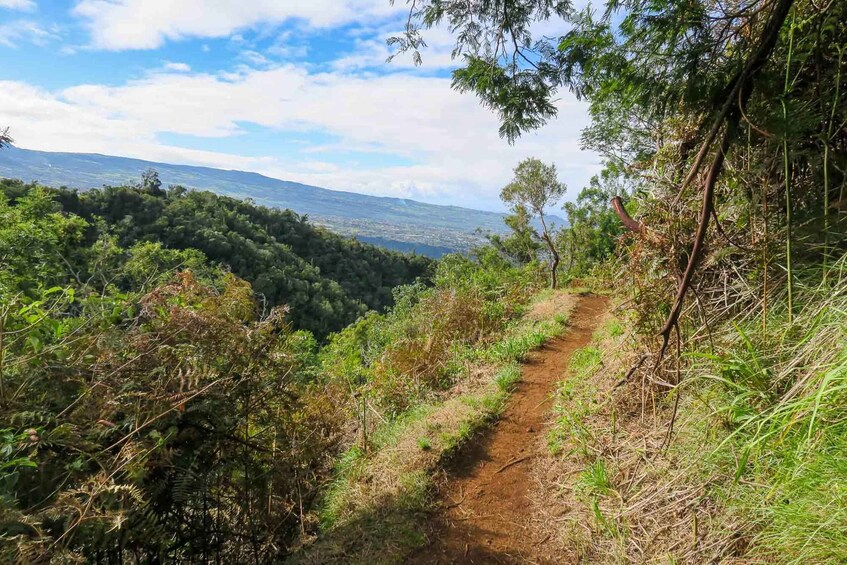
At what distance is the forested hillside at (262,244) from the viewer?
118 ft

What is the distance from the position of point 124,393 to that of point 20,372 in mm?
470

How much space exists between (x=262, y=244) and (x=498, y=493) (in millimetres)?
45379

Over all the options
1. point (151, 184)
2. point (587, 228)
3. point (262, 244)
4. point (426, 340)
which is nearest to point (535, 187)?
point (587, 228)

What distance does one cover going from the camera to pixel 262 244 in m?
45.3

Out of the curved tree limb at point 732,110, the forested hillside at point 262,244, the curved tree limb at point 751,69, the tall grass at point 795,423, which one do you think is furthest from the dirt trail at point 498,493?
the forested hillside at point 262,244

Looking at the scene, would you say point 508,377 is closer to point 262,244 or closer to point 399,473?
point 399,473

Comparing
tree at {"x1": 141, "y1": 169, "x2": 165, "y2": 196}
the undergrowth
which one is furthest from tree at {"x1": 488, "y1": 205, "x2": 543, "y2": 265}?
tree at {"x1": 141, "y1": 169, "x2": 165, "y2": 196}

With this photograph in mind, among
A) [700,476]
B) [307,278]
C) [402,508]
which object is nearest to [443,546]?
[402,508]

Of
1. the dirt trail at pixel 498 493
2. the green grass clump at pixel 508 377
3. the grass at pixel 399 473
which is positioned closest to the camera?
the dirt trail at pixel 498 493

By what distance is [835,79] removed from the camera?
2328 mm

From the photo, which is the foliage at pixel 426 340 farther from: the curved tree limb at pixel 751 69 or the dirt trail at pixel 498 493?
the curved tree limb at pixel 751 69

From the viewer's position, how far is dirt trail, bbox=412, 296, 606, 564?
2980mm

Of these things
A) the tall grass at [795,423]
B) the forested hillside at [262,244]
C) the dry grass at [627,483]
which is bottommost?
the forested hillside at [262,244]

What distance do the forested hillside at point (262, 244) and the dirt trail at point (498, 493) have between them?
26.2 meters
